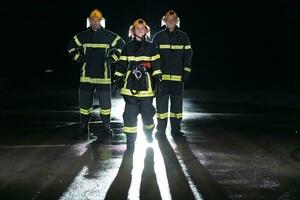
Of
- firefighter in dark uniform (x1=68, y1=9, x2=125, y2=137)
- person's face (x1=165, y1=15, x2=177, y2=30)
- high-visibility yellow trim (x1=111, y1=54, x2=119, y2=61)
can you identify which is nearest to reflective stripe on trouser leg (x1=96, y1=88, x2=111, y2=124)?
firefighter in dark uniform (x1=68, y1=9, x2=125, y2=137)

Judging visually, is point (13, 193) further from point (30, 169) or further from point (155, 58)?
point (155, 58)

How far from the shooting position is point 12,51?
1121 inches

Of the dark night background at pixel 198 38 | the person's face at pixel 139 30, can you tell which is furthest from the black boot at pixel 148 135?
the dark night background at pixel 198 38

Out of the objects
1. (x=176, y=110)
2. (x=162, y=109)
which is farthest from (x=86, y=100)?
(x=176, y=110)

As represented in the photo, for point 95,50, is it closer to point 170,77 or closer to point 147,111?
point 170,77

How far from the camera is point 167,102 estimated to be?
31.6 feet

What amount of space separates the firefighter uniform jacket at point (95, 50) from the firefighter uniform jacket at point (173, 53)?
2.42 feet

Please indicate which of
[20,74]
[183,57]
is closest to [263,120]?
[183,57]

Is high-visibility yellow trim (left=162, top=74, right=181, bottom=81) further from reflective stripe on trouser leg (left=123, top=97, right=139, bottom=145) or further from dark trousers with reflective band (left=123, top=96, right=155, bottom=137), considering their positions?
reflective stripe on trouser leg (left=123, top=97, right=139, bottom=145)

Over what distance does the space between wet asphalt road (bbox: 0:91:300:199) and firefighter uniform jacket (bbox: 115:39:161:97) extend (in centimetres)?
92

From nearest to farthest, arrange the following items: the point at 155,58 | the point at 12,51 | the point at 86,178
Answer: the point at 86,178 → the point at 155,58 → the point at 12,51

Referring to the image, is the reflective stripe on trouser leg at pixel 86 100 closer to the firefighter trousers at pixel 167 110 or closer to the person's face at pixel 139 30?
the firefighter trousers at pixel 167 110

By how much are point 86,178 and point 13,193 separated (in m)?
0.98

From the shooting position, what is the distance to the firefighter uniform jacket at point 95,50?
959cm
